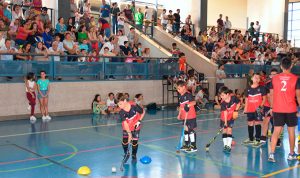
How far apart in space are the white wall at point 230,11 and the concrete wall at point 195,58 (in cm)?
1170

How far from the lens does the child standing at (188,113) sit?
8609 mm

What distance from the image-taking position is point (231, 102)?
29.2 ft

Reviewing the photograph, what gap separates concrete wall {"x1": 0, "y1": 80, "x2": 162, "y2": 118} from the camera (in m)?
13.8

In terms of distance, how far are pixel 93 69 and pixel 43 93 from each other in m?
3.00

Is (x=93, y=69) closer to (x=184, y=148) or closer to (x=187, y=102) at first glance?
(x=184, y=148)

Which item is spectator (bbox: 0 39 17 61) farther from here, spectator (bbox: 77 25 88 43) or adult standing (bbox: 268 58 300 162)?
adult standing (bbox: 268 58 300 162)

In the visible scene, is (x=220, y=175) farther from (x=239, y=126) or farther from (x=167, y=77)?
(x=167, y=77)

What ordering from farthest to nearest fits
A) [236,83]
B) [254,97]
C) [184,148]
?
[236,83] → [254,97] → [184,148]

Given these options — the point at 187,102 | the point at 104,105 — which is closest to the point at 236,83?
the point at 104,105

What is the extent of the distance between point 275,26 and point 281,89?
30.9 metres

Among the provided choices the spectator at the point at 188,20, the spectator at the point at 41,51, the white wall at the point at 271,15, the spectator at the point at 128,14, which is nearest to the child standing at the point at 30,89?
the spectator at the point at 41,51

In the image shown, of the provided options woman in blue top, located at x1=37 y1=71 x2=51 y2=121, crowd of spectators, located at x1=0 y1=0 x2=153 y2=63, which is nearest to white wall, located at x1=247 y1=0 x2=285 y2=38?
crowd of spectators, located at x1=0 y1=0 x2=153 y2=63

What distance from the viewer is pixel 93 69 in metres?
16.3

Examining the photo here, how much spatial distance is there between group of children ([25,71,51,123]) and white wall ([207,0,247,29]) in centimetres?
2363
